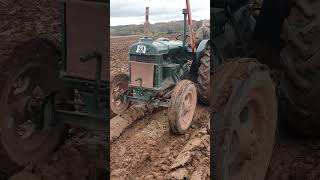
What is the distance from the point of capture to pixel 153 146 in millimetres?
1403

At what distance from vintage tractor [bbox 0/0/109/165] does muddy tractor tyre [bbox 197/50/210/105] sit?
320mm

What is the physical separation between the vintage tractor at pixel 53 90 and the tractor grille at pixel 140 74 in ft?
0.29

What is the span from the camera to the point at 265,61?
78.2 inches

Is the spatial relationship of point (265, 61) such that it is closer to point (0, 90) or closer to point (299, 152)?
point (299, 152)

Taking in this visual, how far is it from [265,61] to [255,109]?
216 millimetres

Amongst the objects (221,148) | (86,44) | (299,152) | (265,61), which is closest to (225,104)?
(221,148)

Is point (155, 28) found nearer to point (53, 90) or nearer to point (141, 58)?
point (141, 58)

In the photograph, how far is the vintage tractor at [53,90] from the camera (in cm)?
136

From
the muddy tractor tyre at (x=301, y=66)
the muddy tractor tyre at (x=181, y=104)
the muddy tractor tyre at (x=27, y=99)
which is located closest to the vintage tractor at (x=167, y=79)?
the muddy tractor tyre at (x=181, y=104)

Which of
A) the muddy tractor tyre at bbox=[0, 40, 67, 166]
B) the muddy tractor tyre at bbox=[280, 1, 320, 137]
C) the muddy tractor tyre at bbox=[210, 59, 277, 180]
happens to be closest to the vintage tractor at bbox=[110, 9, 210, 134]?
the muddy tractor tyre at bbox=[210, 59, 277, 180]

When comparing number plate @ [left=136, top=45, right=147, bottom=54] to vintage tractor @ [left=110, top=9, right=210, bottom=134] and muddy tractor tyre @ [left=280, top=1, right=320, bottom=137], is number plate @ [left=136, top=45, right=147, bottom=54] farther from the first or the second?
muddy tractor tyre @ [left=280, top=1, right=320, bottom=137]

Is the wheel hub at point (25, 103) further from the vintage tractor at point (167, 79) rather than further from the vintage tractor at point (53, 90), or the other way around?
the vintage tractor at point (167, 79)

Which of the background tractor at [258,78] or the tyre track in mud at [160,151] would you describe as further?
the background tractor at [258,78]

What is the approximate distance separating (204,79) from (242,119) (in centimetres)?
45
